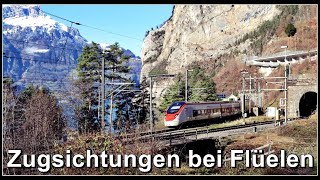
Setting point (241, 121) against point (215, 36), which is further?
point (215, 36)

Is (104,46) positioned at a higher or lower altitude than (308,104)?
higher

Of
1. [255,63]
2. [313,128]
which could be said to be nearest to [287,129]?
[313,128]

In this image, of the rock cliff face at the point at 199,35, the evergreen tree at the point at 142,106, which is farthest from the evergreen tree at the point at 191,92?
the rock cliff face at the point at 199,35

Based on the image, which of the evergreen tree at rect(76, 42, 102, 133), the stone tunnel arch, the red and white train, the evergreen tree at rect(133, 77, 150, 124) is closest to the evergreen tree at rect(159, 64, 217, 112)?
the evergreen tree at rect(133, 77, 150, 124)

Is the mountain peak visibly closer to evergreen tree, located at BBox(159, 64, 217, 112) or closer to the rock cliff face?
evergreen tree, located at BBox(159, 64, 217, 112)

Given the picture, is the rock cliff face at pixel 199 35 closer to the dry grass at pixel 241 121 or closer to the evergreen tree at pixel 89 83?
the dry grass at pixel 241 121

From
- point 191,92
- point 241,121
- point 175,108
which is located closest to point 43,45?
point 175,108

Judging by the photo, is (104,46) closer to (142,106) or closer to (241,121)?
(142,106)
